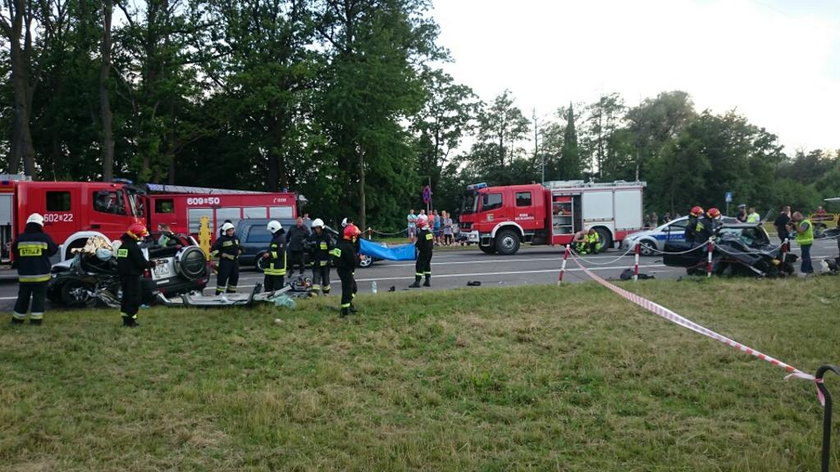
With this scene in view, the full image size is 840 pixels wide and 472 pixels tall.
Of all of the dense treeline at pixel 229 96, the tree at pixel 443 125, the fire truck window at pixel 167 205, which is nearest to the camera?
the fire truck window at pixel 167 205

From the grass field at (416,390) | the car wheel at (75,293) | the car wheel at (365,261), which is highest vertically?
the car wheel at (365,261)

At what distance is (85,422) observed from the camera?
545cm

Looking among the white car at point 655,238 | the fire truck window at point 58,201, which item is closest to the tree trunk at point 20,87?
the fire truck window at point 58,201

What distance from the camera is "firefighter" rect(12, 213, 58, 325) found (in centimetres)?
898

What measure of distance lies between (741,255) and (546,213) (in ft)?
33.2

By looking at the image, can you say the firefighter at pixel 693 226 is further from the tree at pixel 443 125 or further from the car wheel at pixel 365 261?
the tree at pixel 443 125

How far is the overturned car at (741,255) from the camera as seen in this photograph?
1329 cm

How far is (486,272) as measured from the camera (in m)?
16.6

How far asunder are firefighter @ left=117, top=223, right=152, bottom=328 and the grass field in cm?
32

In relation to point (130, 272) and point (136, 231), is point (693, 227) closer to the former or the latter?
point (136, 231)

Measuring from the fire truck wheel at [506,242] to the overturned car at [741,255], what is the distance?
863cm

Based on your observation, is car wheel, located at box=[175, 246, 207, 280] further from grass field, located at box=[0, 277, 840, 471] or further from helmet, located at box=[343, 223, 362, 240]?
helmet, located at box=[343, 223, 362, 240]

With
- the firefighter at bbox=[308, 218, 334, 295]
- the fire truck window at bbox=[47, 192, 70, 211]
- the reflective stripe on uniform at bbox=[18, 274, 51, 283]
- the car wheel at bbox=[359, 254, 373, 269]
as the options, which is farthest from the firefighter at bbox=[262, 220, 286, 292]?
the fire truck window at bbox=[47, 192, 70, 211]

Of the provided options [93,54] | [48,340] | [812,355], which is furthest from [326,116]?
[812,355]
